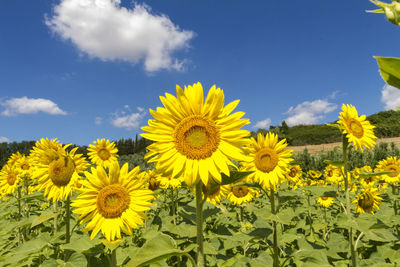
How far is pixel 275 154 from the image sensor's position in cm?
362

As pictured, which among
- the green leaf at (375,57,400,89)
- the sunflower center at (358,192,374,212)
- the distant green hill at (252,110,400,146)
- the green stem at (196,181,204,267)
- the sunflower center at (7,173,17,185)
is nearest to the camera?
the green leaf at (375,57,400,89)

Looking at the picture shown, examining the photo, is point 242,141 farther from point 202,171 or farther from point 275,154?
point 275,154

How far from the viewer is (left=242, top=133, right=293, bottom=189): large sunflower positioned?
11.6 ft

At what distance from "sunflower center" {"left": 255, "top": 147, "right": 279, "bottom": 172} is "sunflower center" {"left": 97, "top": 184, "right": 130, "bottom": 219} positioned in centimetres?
181

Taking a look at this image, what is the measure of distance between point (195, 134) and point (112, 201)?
1.39 meters

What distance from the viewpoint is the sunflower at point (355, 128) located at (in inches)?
133

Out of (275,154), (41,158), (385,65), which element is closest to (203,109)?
(385,65)

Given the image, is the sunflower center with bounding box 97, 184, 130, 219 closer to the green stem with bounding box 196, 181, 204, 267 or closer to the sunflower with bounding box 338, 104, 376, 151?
the green stem with bounding box 196, 181, 204, 267

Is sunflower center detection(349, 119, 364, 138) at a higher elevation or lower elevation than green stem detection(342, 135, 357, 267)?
higher

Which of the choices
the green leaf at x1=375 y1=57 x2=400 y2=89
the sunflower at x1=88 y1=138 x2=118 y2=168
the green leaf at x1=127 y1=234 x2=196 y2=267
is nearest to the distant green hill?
the sunflower at x1=88 y1=138 x2=118 y2=168

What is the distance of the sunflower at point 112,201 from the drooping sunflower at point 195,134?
3.29ft

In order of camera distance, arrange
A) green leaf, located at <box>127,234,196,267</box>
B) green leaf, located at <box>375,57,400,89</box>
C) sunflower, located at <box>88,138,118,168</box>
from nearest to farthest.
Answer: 1. green leaf, located at <box>375,57,400,89</box>
2. green leaf, located at <box>127,234,196,267</box>
3. sunflower, located at <box>88,138,118,168</box>

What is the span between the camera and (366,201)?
5.04 metres

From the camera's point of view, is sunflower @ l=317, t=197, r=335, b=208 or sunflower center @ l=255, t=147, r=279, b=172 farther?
sunflower @ l=317, t=197, r=335, b=208
